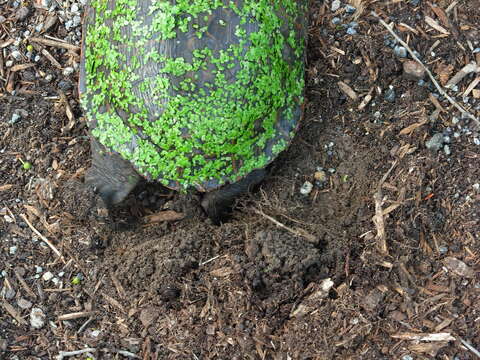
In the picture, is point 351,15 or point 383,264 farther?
point 351,15

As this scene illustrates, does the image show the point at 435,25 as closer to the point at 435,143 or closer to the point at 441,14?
the point at 441,14

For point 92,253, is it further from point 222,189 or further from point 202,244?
point 222,189

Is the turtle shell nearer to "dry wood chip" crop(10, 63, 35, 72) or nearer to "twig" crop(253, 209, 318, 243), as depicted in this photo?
"twig" crop(253, 209, 318, 243)

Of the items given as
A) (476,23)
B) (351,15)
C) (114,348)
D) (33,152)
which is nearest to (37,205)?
(33,152)

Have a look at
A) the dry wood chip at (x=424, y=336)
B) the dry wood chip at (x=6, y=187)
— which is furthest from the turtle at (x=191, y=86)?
the dry wood chip at (x=424, y=336)

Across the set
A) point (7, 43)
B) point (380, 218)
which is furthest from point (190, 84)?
point (7, 43)

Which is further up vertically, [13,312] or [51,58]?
[51,58]

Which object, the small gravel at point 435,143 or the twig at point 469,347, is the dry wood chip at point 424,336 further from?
the small gravel at point 435,143

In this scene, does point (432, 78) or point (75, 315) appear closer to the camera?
point (75, 315)
